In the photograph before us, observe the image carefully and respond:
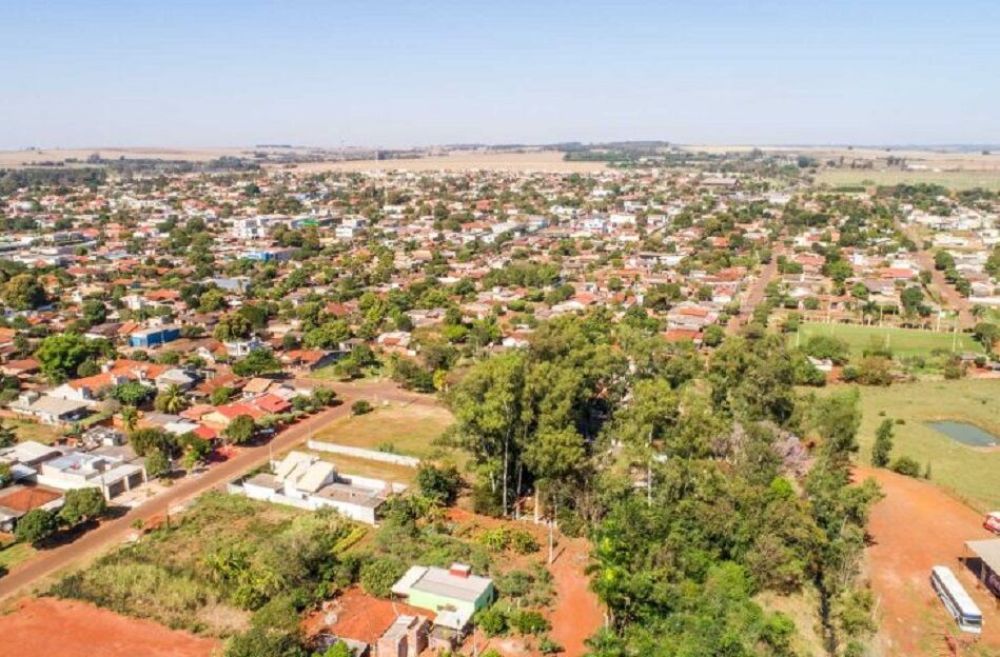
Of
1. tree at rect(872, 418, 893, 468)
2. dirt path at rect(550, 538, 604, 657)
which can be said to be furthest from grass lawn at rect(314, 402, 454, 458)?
tree at rect(872, 418, 893, 468)

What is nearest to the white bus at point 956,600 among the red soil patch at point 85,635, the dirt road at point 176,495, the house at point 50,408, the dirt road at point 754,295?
the red soil patch at point 85,635

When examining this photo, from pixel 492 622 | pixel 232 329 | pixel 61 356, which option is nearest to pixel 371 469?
pixel 492 622

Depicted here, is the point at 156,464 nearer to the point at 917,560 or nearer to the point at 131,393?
the point at 131,393

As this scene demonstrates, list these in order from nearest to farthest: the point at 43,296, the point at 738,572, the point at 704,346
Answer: the point at 738,572 → the point at 704,346 → the point at 43,296

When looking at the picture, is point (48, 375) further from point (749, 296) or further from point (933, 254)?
point (933, 254)

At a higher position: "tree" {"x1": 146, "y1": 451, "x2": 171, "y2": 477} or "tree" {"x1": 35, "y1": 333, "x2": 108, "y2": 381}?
"tree" {"x1": 35, "y1": 333, "x2": 108, "y2": 381}

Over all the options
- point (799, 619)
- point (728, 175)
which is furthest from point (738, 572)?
point (728, 175)

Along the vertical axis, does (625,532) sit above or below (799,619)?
above

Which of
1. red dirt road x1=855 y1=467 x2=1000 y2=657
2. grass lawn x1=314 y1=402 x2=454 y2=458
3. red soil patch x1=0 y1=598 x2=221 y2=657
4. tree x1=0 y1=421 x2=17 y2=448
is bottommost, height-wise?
grass lawn x1=314 y1=402 x2=454 y2=458

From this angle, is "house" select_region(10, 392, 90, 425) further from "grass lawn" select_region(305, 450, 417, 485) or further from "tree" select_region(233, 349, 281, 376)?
"grass lawn" select_region(305, 450, 417, 485)
